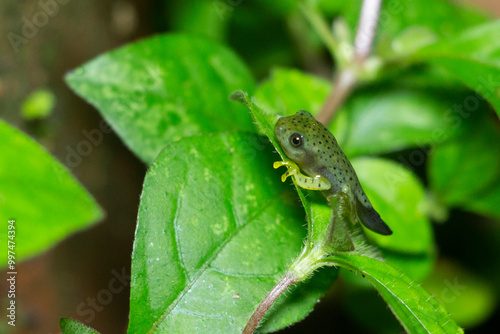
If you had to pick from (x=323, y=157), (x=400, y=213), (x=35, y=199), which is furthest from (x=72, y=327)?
(x=400, y=213)

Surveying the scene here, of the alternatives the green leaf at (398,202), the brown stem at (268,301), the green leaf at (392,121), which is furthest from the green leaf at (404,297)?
the green leaf at (392,121)

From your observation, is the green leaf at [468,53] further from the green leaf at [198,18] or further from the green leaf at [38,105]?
the green leaf at [38,105]

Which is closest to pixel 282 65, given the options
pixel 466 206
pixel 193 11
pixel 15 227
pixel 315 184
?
pixel 193 11

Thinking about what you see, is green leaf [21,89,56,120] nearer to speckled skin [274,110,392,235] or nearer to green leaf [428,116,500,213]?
speckled skin [274,110,392,235]

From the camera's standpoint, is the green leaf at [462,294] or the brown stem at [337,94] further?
the green leaf at [462,294]

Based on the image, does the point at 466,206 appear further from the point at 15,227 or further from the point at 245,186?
the point at 15,227

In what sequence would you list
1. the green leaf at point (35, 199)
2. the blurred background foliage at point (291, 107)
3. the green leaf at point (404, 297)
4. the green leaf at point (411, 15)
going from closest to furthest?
the green leaf at point (404, 297) < the green leaf at point (35, 199) < the blurred background foliage at point (291, 107) < the green leaf at point (411, 15)

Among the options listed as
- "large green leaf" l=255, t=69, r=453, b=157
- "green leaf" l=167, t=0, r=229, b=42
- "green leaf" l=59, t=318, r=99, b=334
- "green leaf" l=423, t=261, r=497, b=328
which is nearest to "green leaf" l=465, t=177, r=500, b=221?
"large green leaf" l=255, t=69, r=453, b=157
